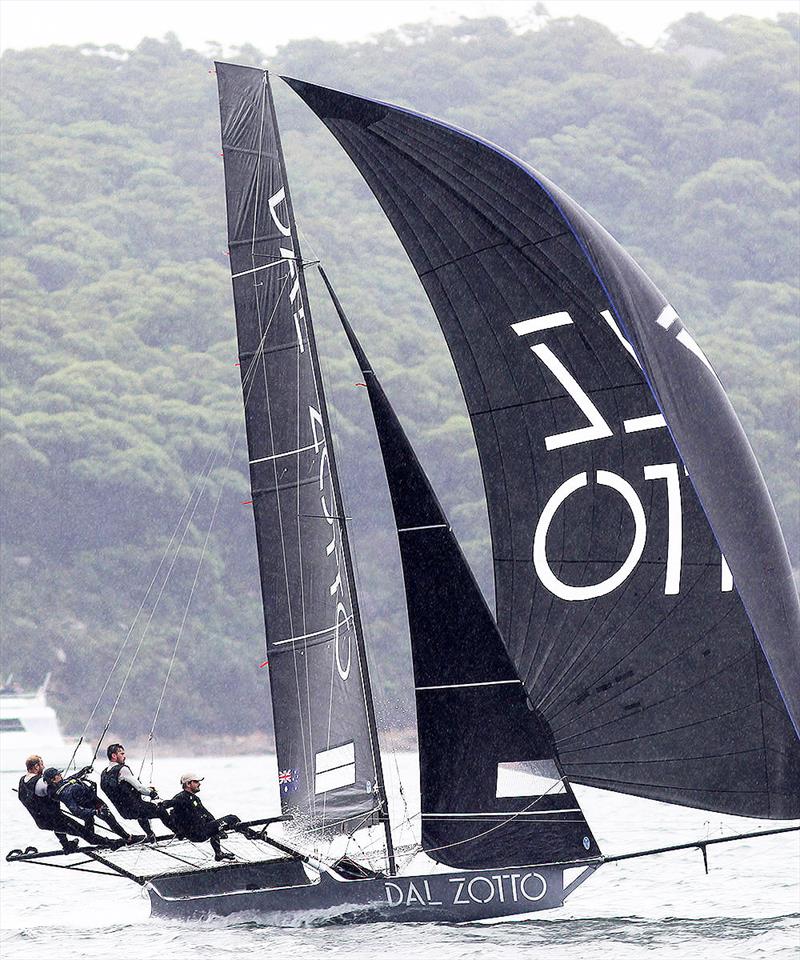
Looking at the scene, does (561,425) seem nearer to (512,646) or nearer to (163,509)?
(512,646)

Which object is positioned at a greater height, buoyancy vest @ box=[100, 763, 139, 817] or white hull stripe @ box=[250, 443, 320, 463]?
white hull stripe @ box=[250, 443, 320, 463]

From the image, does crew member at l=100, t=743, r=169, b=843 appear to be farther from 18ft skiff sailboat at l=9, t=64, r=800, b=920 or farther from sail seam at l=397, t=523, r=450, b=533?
sail seam at l=397, t=523, r=450, b=533

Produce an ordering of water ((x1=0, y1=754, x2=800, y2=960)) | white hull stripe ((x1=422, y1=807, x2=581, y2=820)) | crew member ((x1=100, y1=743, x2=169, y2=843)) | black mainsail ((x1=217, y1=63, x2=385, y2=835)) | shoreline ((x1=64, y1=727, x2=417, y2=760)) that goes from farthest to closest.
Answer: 1. shoreline ((x1=64, y1=727, x2=417, y2=760))
2. black mainsail ((x1=217, y1=63, x2=385, y2=835))
3. crew member ((x1=100, y1=743, x2=169, y2=843))
4. water ((x1=0, y1=754, x2=800, y2=960))
5. white hull stripe ((x1=422, y1=807, x2=581, y2=820))

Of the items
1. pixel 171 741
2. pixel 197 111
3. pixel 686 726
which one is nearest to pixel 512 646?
pixel 686 726

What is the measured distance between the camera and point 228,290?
197 ft

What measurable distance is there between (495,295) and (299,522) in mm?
2104

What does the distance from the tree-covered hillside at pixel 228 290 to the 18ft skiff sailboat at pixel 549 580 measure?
454 inches

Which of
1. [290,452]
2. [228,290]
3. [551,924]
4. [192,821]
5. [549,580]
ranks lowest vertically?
[551,924]

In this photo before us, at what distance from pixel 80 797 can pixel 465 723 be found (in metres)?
2.40

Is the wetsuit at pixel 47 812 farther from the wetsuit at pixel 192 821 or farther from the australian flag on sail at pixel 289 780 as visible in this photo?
the australian flag on sail at pixel 289 780

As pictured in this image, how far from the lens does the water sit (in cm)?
1041

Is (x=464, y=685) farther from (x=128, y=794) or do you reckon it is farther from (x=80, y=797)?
(x=80, y=797)

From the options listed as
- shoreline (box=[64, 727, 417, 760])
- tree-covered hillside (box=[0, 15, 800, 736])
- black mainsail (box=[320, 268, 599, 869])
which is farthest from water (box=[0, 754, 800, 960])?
shoreline (box=[64, 727, 417, 760])

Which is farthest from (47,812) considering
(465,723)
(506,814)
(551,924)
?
(551,924)
